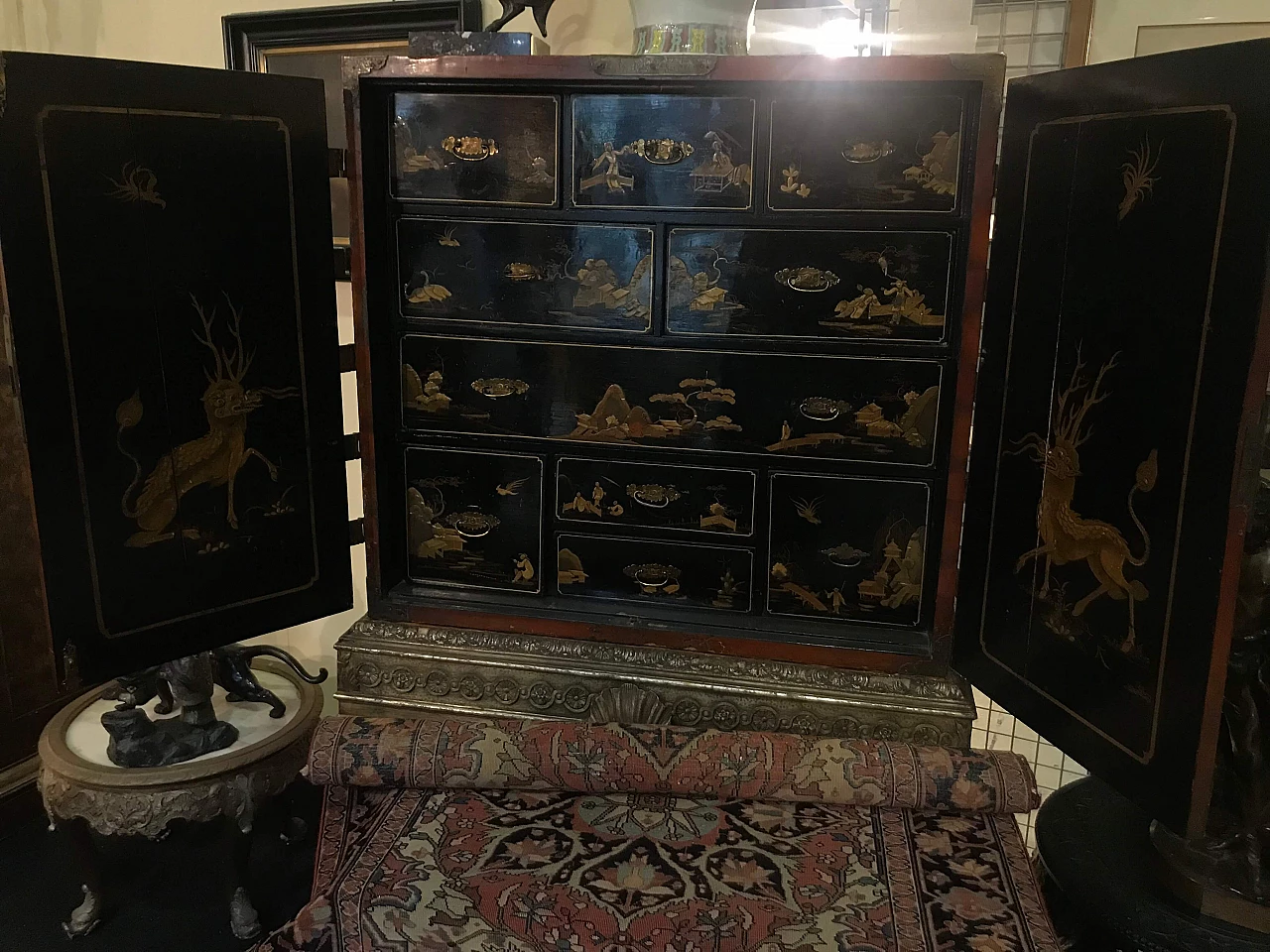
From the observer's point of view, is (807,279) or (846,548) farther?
(846,548)

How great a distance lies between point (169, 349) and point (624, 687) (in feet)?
3.29

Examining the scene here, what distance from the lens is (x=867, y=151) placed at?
155 centimetres

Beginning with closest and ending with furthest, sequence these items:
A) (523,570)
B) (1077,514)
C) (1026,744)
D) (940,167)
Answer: (1077,514), (940,167), (523,570), (1026,744)

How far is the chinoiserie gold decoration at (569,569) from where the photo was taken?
73.2 inches

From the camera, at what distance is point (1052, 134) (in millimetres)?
1430

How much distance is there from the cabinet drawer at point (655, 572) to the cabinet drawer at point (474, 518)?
2.9 inches

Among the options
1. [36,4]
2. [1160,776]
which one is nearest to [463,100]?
[36,4]

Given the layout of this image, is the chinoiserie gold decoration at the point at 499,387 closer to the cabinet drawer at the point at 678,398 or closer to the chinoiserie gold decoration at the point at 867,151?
the cabinet drawer at the point at 678,398

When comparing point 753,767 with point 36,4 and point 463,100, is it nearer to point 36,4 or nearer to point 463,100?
point 463,100

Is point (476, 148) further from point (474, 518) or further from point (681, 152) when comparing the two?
point (474, 518)

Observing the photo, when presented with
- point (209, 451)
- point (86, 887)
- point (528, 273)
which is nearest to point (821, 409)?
point (528, 273)

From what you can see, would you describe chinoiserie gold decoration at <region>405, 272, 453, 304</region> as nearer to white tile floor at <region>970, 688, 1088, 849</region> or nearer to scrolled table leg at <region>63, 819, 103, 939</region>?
scrolled table leg at <region>63, 819, 103, 939</region>

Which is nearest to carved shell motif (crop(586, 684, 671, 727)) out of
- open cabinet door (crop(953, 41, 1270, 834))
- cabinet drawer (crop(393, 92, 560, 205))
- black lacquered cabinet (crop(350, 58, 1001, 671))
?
black lacquered cabinet (crop(350, 58, 1001, 671))

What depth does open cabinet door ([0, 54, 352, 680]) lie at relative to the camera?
1442mm
